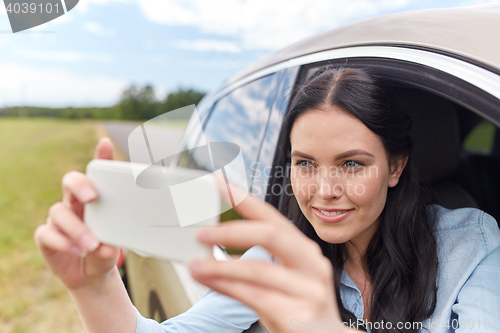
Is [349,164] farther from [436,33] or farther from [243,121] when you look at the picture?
[243,121]

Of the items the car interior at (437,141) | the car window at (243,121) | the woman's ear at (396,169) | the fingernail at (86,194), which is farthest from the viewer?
the car window at (243,121)

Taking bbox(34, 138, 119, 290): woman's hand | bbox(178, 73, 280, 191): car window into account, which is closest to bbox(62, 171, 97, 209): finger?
bbox(34, 138, 119, 290): woman's hand

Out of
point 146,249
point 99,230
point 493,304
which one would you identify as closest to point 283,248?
point 146,249

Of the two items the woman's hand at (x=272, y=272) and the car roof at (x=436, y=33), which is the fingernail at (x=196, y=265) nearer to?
the woman's hand at (x=272, y=272)

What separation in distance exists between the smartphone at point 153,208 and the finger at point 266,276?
6cm

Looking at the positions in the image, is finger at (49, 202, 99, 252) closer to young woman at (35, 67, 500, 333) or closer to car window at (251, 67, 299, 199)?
young woman at (35, 67, 500, 333)

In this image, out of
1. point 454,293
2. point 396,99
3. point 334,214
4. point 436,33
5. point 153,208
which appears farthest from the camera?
point 396,99

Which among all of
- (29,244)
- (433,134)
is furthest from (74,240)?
(29,244)

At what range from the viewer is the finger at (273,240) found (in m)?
0.55

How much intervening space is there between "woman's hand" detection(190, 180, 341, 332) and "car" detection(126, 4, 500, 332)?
118 mm

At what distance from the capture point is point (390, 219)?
5.09 feet

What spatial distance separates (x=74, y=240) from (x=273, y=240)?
0.50 meters

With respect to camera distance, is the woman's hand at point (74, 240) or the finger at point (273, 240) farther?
the woman's hand at point (74, 240)

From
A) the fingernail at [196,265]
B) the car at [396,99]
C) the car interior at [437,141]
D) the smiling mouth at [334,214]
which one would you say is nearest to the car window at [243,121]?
the car at [396,99]
